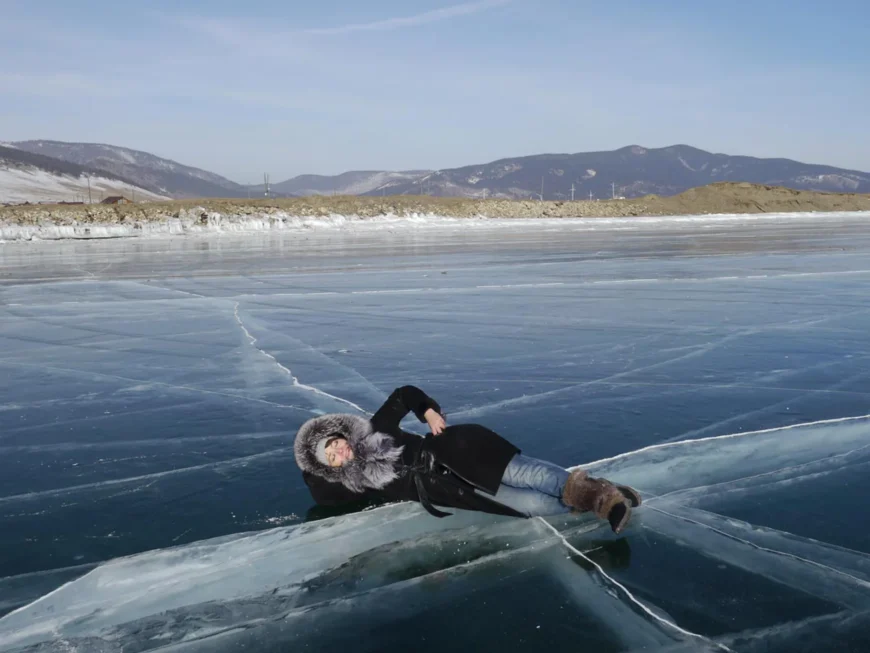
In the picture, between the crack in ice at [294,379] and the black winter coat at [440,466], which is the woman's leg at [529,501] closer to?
the black winter coat at [440,466]

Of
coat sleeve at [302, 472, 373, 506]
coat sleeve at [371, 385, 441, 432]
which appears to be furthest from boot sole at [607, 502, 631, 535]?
coat sleeve at [302, 472, 373, 506]

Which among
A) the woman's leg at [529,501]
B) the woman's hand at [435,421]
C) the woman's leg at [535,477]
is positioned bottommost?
the woman's leg at [529,501]

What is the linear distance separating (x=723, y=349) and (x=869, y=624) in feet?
16.8

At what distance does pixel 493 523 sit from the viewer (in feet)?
13.1

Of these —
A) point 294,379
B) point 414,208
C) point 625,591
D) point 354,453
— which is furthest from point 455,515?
point 414,208

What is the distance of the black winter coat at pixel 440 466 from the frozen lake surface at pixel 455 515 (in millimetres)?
130

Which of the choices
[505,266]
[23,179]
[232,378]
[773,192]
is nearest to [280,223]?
[505,266]

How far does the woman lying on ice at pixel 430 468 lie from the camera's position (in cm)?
387

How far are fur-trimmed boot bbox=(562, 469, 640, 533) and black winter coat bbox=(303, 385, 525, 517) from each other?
0.30 metres

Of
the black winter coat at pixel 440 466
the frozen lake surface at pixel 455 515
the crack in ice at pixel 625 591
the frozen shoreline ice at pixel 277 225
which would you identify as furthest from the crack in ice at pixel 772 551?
the frozen shoreline ice at pixel 277 225

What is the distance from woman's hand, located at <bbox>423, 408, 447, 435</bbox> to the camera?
397cm

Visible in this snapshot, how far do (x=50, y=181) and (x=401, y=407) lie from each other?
18359 cm

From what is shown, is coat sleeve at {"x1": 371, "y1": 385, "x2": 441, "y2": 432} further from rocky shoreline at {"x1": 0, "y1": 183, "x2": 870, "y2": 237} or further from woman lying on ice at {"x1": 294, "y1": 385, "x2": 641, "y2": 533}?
rocky shoreline at {"x1": 0, "y1": 183, "x2": 870, "y2": 237}

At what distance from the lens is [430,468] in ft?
13.1
